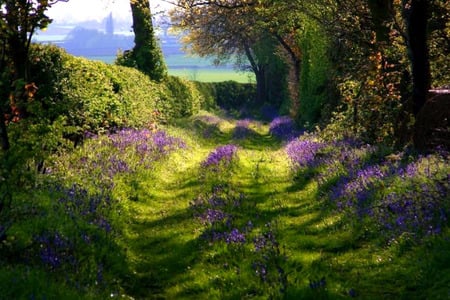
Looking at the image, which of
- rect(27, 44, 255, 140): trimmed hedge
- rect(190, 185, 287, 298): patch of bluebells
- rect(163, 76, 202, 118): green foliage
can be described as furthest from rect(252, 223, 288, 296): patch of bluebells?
rect(163, 76, 202, 118): green foliage

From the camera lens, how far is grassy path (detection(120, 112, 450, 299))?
5617 millimetres

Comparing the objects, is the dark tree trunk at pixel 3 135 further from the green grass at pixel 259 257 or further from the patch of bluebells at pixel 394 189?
the patch of bluebells at pixel 394 189

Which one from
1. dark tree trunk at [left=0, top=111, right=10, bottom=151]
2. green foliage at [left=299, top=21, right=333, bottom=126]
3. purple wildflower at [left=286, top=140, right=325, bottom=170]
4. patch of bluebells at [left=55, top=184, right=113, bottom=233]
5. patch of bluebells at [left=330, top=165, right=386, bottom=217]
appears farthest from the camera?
green foliage at [left=299, top=21, right=333, bottom=126]

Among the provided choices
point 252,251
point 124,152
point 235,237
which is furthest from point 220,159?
point 252,251

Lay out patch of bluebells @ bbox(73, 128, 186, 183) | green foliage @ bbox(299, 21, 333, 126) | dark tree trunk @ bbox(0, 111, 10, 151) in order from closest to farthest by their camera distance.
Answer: dark tree trunk @ bbox(0, 111, 10, 151) → patch of bluebells @ bbox(73, 128, 186, 183) → green foliage @ bbox(299, 21, 333, 126)

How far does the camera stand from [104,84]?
646 inches

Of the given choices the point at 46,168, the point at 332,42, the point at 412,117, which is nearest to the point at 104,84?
the point at 46,168

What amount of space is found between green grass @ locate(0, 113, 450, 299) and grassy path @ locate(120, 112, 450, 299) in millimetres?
14

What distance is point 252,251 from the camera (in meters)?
6.74

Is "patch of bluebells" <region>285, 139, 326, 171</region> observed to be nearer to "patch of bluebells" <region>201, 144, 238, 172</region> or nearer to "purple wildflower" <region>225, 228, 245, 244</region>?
"patch of bluebells" <region>201, 144, 238, 172</region>

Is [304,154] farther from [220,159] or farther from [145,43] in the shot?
[145,43]

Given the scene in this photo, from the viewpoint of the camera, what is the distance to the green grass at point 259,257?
17.7ft

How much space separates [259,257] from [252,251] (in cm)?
31

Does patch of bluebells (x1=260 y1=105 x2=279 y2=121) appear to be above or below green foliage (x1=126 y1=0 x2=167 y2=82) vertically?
below
